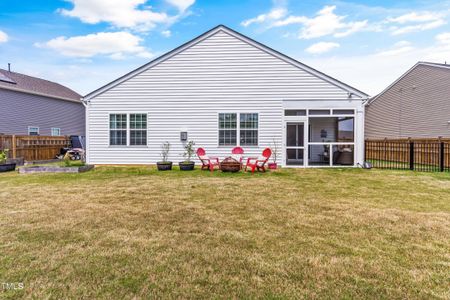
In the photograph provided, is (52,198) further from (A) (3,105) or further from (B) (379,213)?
(A) (3,105)

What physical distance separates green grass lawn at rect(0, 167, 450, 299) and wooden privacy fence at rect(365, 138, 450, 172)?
17.4 feet

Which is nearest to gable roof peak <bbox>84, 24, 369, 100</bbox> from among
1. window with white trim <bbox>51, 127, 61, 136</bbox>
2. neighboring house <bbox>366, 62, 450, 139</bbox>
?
neighboring house <bbox>366, 62, 450, 139</bbox>

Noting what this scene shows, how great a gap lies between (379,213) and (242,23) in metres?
12.1

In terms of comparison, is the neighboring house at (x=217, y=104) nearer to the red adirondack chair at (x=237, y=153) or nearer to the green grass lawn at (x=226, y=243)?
the red adirondack chair at (x=237, y=153)

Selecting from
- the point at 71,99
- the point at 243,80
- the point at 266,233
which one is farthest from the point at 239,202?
the point at 71,99

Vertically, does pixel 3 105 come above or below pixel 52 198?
above

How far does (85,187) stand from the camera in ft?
24.1

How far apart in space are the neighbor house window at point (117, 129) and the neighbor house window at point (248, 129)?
5.36m

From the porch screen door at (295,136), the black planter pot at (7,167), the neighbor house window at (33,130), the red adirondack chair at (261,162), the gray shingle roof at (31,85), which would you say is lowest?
the black planter pot at (7,167)

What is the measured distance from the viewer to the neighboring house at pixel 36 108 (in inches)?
683

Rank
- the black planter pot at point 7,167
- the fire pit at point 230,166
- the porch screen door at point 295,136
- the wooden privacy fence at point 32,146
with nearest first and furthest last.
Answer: the fire pit at point 230,166, the black planter pot at point 7,167, the porch screen door at point 295,136, the wooden privacy fence at point 32,146

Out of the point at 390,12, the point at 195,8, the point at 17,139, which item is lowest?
the point at 17,139

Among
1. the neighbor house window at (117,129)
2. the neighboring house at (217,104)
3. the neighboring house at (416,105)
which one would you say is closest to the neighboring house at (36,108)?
the neighboring house at (217,104)

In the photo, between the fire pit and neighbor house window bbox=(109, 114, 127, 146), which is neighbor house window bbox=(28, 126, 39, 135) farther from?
the fire pit
